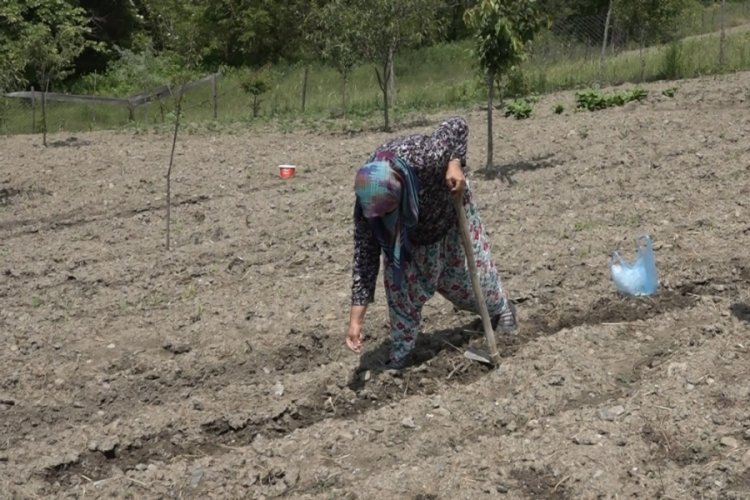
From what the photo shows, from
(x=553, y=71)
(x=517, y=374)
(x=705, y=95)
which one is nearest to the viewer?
(x=517, y=374)

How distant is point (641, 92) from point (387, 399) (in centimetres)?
961

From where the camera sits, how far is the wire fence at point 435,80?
55.2ft

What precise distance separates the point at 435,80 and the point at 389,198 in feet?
73.3

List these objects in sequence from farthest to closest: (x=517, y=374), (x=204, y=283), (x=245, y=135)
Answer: (x=245, y=135) → (x=204, y=283) → (x=517, y=374)

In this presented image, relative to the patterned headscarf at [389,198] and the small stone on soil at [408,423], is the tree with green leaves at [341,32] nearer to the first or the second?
the patterned headscarf at [389,198]

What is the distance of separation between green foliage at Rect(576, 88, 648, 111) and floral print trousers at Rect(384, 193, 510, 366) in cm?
862

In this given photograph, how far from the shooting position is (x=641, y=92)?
43.7 feet

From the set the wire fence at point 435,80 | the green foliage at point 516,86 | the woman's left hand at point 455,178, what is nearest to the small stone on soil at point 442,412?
the woman's left hand at point 455,178

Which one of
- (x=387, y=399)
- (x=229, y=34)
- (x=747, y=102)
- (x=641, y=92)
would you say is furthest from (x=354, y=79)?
(x=387, y=399)

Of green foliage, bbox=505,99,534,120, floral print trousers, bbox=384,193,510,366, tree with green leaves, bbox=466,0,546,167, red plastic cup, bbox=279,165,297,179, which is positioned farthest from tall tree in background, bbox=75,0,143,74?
floral print trousers, bbox=384,193,510,366

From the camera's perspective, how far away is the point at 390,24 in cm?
1389

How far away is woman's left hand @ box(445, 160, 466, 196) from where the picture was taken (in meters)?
4.46

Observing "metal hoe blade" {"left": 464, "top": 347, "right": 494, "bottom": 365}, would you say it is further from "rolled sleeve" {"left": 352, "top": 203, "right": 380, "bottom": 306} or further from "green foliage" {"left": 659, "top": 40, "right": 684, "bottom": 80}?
"green foliage" {"left": 659, "top": 40, "right": 684, "bottom": 80}

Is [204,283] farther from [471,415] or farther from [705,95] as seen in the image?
[705,95]
